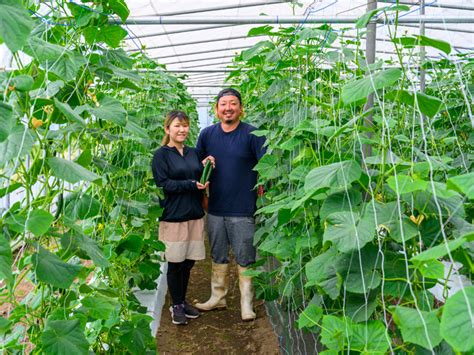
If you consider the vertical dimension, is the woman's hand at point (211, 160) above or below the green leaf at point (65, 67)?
below

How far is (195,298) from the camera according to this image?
5.16m

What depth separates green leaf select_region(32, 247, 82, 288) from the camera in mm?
1540

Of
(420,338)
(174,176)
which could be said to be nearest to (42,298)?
(420,338)

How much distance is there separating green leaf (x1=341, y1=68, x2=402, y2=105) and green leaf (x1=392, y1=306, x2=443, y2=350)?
1.74 feet

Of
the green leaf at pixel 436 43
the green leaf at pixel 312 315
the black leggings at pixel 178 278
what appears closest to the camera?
the green leaf at pixel 436 43

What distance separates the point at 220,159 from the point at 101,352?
201cm

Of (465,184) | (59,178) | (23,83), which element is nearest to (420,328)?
(465,184)

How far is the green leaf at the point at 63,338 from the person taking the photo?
160 cm

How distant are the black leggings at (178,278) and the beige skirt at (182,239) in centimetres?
6

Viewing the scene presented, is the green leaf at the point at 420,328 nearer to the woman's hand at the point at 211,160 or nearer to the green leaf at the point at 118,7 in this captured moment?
the green leaf at the point at 118,7

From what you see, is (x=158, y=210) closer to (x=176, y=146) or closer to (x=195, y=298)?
(x=176, y=146)

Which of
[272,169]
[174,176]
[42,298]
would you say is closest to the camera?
[42,298]

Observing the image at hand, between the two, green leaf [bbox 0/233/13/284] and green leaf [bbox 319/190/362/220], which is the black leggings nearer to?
green leaf [bbox 319/190/362/220]

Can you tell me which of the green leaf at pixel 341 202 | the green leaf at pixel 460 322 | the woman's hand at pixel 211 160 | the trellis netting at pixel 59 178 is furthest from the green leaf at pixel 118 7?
the woman's hand at pixel 211 160
